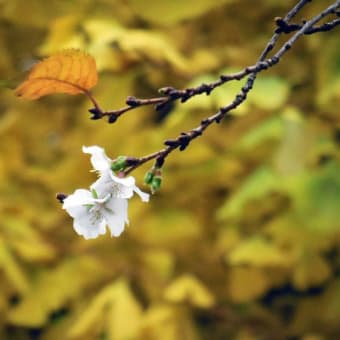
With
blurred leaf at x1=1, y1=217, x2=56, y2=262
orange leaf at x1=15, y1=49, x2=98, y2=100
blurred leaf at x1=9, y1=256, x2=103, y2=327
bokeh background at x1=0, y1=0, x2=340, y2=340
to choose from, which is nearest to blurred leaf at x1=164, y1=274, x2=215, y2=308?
bokeh background at x1=0, y1=0, x2=340, y2=340

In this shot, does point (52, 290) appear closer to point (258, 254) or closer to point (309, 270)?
point (258, 254)

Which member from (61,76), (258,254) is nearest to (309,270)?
(258,254)

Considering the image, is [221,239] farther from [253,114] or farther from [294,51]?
[294,51]

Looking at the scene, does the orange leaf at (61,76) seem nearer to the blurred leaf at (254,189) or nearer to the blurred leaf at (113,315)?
the blurred leaf at (254,189)

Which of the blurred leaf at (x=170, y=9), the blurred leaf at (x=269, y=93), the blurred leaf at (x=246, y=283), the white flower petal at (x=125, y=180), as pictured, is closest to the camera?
the white flower petal at (x=125, y=180)

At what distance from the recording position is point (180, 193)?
211 cm

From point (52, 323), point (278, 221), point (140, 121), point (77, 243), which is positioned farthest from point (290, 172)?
point (52, 323)

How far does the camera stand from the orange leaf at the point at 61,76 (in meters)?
0.85

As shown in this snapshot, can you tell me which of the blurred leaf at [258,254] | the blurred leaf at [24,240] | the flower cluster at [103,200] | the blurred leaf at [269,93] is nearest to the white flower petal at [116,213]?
the flower cluster at [103,200]

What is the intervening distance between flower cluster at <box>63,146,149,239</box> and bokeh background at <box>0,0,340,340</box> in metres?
1.01

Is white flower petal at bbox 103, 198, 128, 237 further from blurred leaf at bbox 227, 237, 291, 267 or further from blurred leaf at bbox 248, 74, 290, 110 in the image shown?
blurred leaf at bbox 227, 237, 291, 267

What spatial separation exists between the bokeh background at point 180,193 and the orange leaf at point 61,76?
0.93 m

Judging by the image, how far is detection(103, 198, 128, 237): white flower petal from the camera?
0.79m

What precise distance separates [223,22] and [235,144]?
15.0 inches
